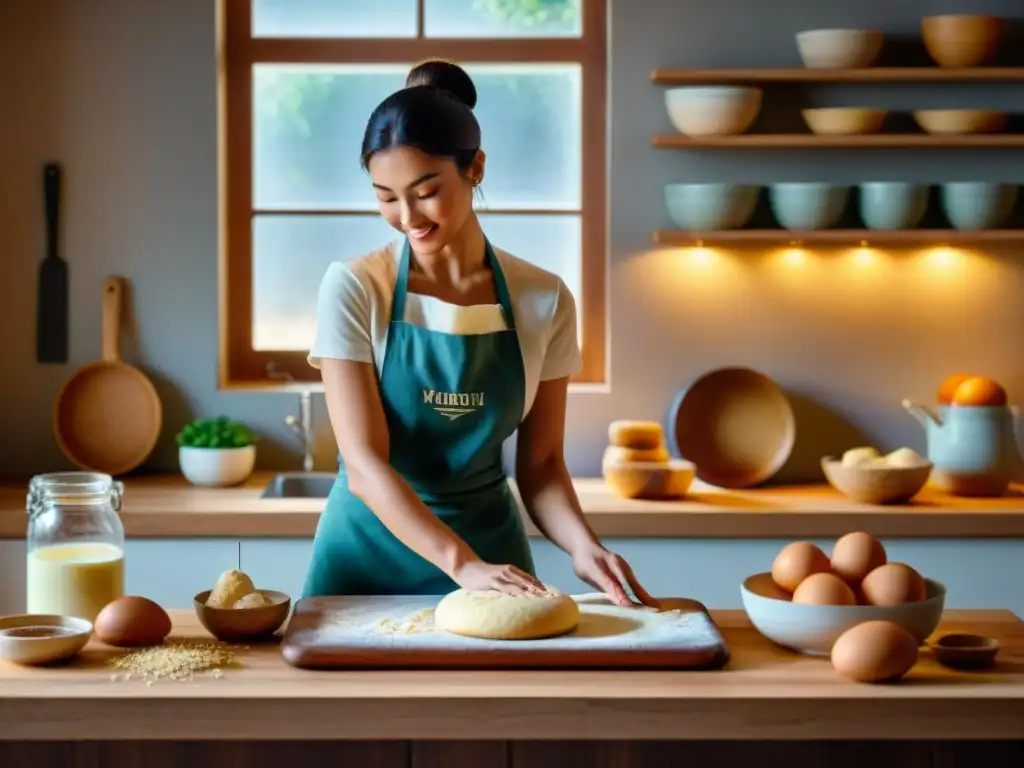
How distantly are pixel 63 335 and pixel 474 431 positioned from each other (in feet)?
6.49

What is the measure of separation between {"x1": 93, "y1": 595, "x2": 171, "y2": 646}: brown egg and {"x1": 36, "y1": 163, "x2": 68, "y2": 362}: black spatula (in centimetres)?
218

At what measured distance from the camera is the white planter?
3.74 meters

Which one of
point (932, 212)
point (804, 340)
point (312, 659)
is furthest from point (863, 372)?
point (312, 659)

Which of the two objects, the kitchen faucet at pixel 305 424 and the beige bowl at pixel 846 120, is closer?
the beige bowl at pixel 846 120

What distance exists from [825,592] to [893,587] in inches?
3.6

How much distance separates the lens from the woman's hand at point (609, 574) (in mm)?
2045

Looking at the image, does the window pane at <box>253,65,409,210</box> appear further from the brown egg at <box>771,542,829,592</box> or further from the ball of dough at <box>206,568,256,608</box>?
the brown egg at <box>771,542,829,592</box>

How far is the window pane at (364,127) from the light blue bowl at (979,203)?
39.3 inches

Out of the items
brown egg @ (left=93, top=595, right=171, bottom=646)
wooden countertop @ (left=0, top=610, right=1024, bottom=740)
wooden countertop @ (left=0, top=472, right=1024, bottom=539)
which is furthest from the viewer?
wooden countertop @ (left=0, top=472, right=1024, bottom=539)

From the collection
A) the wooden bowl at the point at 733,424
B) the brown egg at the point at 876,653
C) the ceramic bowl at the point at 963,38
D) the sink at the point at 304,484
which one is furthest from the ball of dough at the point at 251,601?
the ceramic bowl at the point at 963,38

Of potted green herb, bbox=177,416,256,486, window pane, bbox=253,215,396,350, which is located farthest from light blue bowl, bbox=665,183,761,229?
potted green herb, bbox=177,416,256,486

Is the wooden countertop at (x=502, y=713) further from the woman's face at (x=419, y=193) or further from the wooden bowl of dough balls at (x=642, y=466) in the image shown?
the wooden bowl of dough balls at (x=642, y=466)

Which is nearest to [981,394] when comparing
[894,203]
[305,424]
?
[894,203]

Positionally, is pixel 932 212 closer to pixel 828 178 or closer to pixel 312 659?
pixel 828 178
